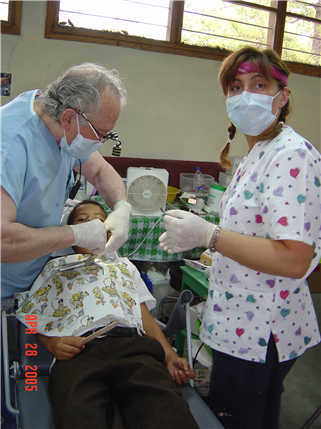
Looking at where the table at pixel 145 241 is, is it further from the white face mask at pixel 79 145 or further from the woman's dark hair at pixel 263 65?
the woman's dark hair at pixel 263 65

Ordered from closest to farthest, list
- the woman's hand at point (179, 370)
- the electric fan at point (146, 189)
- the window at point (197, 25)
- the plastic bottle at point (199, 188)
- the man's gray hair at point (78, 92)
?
the man's gray hair at point (78, 92) → the woman's hand at point (179, 370) → the electric fan at point (146, 189) → the window at point (197, 25) → the plastic bottle at point (199, 188)

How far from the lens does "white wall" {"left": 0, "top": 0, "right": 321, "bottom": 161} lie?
2.76 metres

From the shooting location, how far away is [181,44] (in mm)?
3141

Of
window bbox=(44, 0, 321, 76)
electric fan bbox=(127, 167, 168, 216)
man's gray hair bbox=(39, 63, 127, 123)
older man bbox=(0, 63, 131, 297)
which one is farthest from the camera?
window bbox=(44, 0, 321, 76)

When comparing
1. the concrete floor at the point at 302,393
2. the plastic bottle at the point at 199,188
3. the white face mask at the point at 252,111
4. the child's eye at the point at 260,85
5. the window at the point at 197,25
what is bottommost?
the concrete floor at the point at 302,393

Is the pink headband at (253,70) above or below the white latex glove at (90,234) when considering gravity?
above

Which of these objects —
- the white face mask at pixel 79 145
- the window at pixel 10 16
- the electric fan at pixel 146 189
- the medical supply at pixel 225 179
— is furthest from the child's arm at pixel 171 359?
the window at pixel 10 16

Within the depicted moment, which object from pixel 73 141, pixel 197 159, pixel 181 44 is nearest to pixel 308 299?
pixel 73 141

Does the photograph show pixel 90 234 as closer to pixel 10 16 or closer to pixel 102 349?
pixel 102 349

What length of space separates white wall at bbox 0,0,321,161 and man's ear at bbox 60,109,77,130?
1.88m

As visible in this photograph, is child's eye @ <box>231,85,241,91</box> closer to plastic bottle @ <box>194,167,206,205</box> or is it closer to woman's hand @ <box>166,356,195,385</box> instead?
woman's hand @ <box>166,356,195,385</box>

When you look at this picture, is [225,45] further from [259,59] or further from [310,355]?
[310,355]

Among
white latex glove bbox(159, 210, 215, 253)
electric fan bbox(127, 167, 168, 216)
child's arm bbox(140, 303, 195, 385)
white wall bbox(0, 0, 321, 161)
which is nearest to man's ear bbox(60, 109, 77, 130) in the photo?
white latex glove bbox(159, 210, 215, 253)

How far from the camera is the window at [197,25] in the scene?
113 inches
